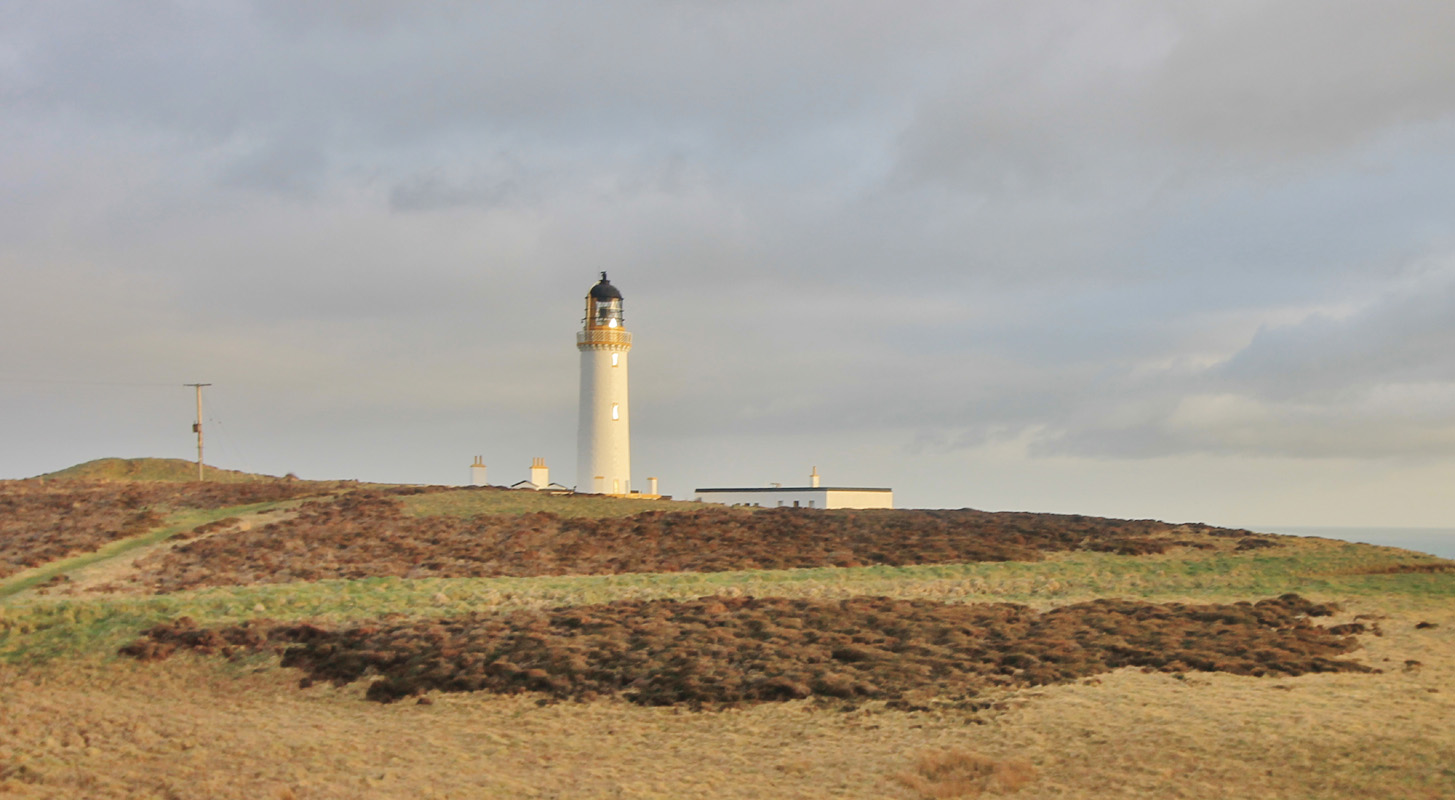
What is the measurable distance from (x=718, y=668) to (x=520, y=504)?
26.8 metres

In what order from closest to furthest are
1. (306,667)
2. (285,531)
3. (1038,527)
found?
(306,667) → (285,531) → (1038,527)

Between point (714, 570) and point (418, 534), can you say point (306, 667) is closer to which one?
point (714, 570)

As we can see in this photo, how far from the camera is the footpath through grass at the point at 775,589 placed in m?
24.5

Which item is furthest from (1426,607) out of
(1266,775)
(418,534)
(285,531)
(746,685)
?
(285,531)

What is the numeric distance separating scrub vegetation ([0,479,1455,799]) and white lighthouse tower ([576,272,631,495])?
1910 centimetres

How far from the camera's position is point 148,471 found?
2589 inches

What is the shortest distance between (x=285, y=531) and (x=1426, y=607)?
35308mm

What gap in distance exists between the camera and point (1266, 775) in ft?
44.2

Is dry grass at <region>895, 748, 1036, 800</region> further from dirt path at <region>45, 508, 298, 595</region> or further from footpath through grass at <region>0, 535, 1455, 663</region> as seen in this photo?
dirt path at <region>45, 508, 298, 595</region>

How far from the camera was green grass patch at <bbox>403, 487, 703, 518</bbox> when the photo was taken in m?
44.2

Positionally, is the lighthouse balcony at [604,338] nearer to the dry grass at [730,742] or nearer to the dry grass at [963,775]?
→ the dry grass at [730,742]

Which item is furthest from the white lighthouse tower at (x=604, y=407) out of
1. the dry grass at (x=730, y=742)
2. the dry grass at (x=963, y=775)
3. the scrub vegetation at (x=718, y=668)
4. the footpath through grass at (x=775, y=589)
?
the dry grass at (x=963, y=775)

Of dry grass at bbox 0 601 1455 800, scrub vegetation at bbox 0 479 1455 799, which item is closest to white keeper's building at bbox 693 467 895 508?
scrub vegetation at bbox 0 479 1455 799

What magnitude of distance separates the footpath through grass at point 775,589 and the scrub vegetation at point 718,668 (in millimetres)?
161
